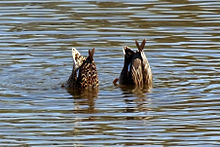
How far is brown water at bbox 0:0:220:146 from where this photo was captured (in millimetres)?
9852

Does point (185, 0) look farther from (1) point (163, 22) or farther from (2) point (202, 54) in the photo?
(2) point (202, 54)

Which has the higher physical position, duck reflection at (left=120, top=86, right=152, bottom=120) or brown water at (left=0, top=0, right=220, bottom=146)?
brown water at (left=0, top=0, right=220, bottom=146)

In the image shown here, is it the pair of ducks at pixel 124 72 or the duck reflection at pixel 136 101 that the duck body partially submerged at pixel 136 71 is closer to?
the pair of ducks at pixel 124 72

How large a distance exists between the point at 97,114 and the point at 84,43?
4.73 meters

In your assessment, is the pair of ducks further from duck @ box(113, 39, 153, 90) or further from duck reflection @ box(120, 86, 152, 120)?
duck reflection @ box(120, 86, 152, 120)

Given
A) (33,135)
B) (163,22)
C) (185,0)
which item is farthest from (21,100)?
(185,0)

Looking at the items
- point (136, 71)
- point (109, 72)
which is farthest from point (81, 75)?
point (109, 72)

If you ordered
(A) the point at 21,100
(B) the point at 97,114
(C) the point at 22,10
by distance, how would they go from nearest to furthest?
(B) the point at 97,114
(A) the point at 21,100
(C) the point at 22,10

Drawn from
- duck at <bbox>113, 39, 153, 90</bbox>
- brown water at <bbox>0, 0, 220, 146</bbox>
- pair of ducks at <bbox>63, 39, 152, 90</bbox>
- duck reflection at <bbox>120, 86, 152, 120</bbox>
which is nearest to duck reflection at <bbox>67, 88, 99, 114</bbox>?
brown water at <bbox>0, 0, 220, 146</bbox>

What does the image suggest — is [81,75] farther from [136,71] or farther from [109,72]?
[109,72]

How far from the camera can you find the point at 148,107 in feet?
37.3

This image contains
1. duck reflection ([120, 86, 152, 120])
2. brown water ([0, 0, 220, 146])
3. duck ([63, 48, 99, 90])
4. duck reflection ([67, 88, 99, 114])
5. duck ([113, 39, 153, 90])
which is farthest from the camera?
duck ([113, 39, 153, 90])

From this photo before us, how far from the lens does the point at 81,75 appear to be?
12875mm

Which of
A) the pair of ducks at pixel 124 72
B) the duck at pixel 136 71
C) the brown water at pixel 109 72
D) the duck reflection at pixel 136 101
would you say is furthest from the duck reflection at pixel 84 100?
the duck at pixel 136 71
